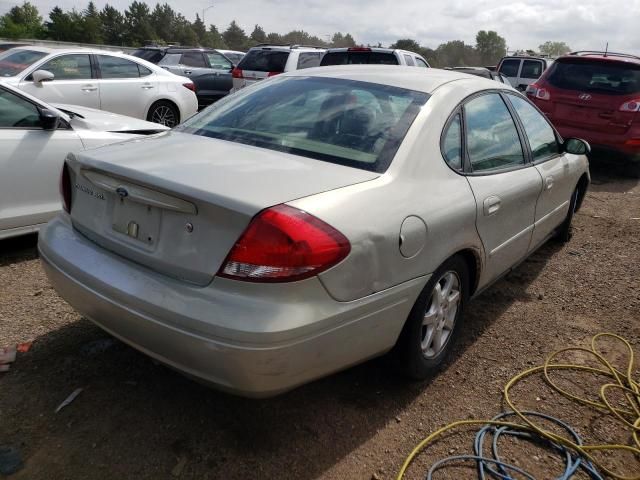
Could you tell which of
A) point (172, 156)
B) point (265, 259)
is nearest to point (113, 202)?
point (172, 156)

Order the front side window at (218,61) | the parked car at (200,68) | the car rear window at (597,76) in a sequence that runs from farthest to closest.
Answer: the front side window at (218,61) → the parked car at (200,68) → the car rear window at (597,76)

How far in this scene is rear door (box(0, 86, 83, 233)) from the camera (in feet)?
13.4

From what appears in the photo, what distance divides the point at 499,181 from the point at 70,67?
22.2ft

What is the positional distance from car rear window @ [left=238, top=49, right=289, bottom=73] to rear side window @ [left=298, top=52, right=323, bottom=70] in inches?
12.5

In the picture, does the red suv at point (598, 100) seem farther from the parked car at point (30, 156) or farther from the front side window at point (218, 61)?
the front side window at point (218, 61)

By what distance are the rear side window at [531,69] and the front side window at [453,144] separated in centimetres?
1587

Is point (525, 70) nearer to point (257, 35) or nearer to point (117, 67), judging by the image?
point (117, 67)

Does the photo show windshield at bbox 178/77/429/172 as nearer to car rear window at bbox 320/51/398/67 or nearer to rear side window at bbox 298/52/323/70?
car rear window at bbox 320/51/398/67

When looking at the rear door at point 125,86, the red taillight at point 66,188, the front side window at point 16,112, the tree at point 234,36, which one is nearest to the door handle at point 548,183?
the red taillight at point 66,188

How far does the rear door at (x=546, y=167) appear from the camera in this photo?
12.8 feet

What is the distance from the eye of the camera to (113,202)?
248cm

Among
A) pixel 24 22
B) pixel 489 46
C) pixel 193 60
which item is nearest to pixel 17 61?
pixel 193 60

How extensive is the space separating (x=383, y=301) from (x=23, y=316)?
2.31 m

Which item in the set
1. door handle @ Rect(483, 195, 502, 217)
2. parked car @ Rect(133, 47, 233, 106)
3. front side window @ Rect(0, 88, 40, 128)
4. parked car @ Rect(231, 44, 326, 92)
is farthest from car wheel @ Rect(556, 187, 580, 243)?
parked car @ Rect(133, 47, 233, 106)
